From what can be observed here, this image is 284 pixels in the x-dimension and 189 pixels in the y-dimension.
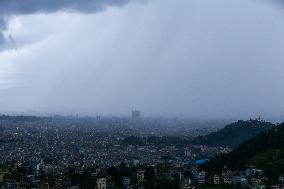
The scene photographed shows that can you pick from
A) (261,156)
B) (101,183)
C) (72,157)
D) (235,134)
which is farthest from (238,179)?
(235,134)

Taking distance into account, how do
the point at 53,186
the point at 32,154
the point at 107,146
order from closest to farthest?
the point at 53,186 < the point at 32,154 < the point at 107,146

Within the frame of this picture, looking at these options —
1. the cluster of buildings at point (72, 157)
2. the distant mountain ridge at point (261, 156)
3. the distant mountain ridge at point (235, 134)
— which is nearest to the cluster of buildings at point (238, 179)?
the distant mountain ridge at point (261, 156)

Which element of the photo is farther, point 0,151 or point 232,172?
point 0,151

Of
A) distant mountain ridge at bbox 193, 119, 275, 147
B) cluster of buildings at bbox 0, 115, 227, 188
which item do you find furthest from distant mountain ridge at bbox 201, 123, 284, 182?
distant mountain ridge at bbox 193, 119, 275, 147

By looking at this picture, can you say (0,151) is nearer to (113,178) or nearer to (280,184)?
(113,178)

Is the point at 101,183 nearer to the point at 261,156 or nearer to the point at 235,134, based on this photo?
the point at 261,156

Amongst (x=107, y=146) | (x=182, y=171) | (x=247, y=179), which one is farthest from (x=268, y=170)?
(x=107, y=146)

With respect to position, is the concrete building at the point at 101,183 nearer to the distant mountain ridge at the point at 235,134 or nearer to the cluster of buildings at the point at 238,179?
the cluster of buildings at the point at 238,179

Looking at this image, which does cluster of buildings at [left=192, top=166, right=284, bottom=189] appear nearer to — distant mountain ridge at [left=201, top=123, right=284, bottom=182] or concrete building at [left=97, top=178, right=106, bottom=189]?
distant mountain ridge at [left=201, top=123, right=284, bottom=182]
